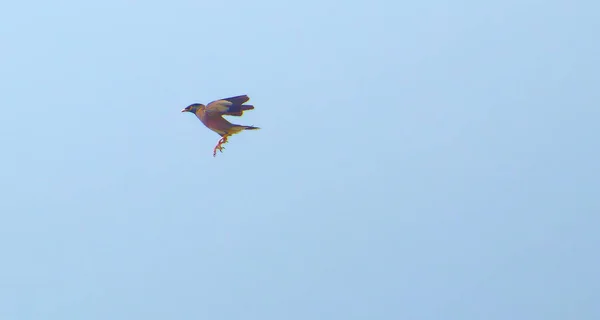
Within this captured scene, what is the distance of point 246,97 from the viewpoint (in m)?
11.4

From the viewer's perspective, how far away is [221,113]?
1159 cm

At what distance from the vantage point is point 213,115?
1161 centimetres

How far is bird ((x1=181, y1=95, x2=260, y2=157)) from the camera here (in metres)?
11.5

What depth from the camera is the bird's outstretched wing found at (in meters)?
11.5

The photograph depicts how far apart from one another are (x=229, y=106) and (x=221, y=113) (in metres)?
0.15

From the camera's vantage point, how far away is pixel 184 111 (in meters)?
11.7

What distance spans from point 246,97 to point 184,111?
0.80 meters

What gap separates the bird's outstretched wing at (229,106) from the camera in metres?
11.5

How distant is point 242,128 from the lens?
38.8ft

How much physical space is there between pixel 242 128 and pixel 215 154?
48 centimetres

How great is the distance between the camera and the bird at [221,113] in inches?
452

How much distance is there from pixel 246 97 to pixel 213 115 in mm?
479

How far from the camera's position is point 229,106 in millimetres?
11508
